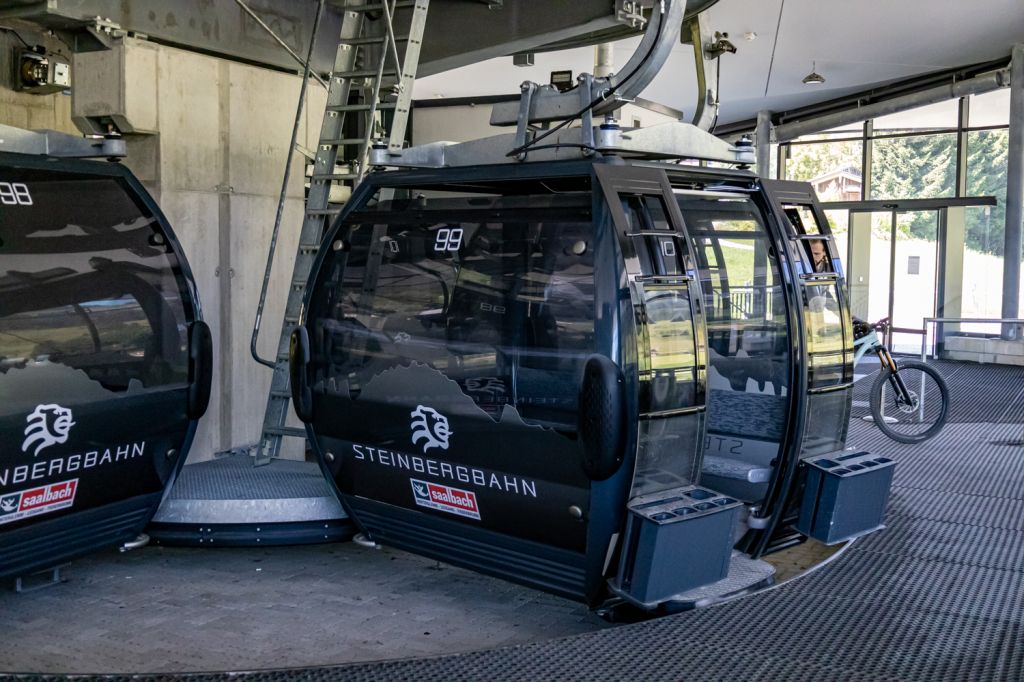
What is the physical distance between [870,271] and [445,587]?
51.4ft

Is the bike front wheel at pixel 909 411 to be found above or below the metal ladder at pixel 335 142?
below

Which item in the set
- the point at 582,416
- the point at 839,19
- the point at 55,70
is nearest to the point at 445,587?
the point at 582,416

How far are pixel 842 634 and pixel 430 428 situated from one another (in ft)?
5.78

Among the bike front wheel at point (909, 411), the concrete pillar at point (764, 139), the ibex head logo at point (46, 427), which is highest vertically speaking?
the concrete pillar at point (764, 139)

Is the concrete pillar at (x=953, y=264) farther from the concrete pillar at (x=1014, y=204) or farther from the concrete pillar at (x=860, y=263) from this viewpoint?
the concrete pillar at (x=1014, y=204)

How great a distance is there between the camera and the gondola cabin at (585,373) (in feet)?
12.5

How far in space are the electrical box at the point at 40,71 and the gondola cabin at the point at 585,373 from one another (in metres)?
4.06

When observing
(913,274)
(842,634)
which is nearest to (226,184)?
(842,634)

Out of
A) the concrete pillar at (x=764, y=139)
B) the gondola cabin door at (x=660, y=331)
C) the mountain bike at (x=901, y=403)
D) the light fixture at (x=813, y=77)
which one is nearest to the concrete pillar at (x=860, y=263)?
the concrete pillar at (x=764, y=139)

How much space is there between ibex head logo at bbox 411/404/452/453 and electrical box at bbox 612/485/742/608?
921 mm

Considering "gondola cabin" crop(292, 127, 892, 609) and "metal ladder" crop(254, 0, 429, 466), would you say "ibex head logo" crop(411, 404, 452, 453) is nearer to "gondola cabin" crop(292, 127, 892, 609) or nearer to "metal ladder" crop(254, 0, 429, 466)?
"gondola cabin" crop(292, 127, 892, 609)

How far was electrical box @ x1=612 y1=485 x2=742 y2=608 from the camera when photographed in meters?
3.74

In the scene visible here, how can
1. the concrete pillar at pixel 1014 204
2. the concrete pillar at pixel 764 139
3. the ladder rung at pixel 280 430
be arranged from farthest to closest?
the concrete pillar at pixel 764 139 → the concrete pillar at pixel 1014 204 → the ladder rung at pixel 280 430

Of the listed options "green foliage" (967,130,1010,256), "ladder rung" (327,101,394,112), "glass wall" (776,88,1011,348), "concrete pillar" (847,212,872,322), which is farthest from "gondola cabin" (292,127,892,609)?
"concrete pillar" (847,212,872,322)
